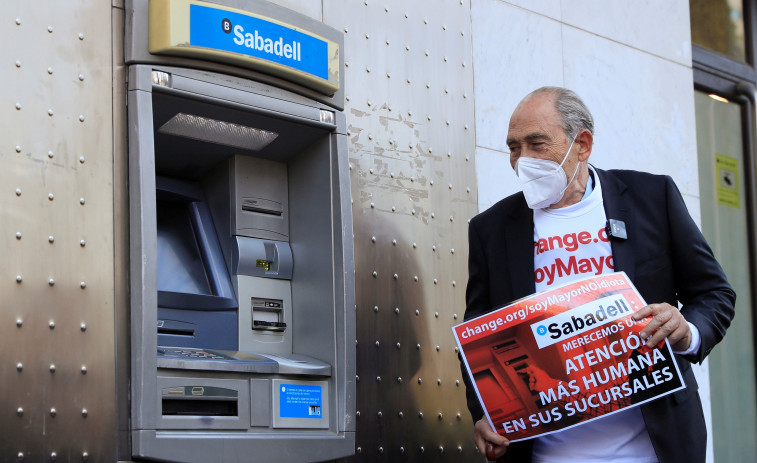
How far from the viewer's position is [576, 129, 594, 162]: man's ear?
10.0 feet

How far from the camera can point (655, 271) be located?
287 centimetres

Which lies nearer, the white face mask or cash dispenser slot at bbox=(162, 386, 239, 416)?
the white face mask

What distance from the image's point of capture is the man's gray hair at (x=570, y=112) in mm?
3043

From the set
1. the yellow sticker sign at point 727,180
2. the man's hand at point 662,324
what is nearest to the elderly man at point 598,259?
the man's hand at point 662,324

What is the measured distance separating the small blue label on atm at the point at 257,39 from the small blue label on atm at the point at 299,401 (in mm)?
1153

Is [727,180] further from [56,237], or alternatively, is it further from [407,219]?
[56,237]

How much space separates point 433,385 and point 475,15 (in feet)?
5.92

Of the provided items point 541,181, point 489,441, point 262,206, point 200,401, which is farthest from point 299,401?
point 541,181

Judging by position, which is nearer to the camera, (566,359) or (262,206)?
(566,359)

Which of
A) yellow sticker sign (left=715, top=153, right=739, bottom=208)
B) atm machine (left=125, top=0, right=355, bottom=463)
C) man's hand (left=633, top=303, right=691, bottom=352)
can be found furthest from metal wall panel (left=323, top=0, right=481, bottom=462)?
yellow sticker sign (left=715, top=153, right=739, bottom=208)

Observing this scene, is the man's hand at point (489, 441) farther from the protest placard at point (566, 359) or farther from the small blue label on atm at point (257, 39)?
the small blue label on atm at point (257, 39)

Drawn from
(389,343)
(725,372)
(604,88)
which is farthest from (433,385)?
(725,372)

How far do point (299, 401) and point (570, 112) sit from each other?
1374 mm

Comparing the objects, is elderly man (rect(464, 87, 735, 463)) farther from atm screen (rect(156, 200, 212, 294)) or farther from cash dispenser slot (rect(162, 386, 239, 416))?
atm screen (rect(156, 200, 212, 294))
